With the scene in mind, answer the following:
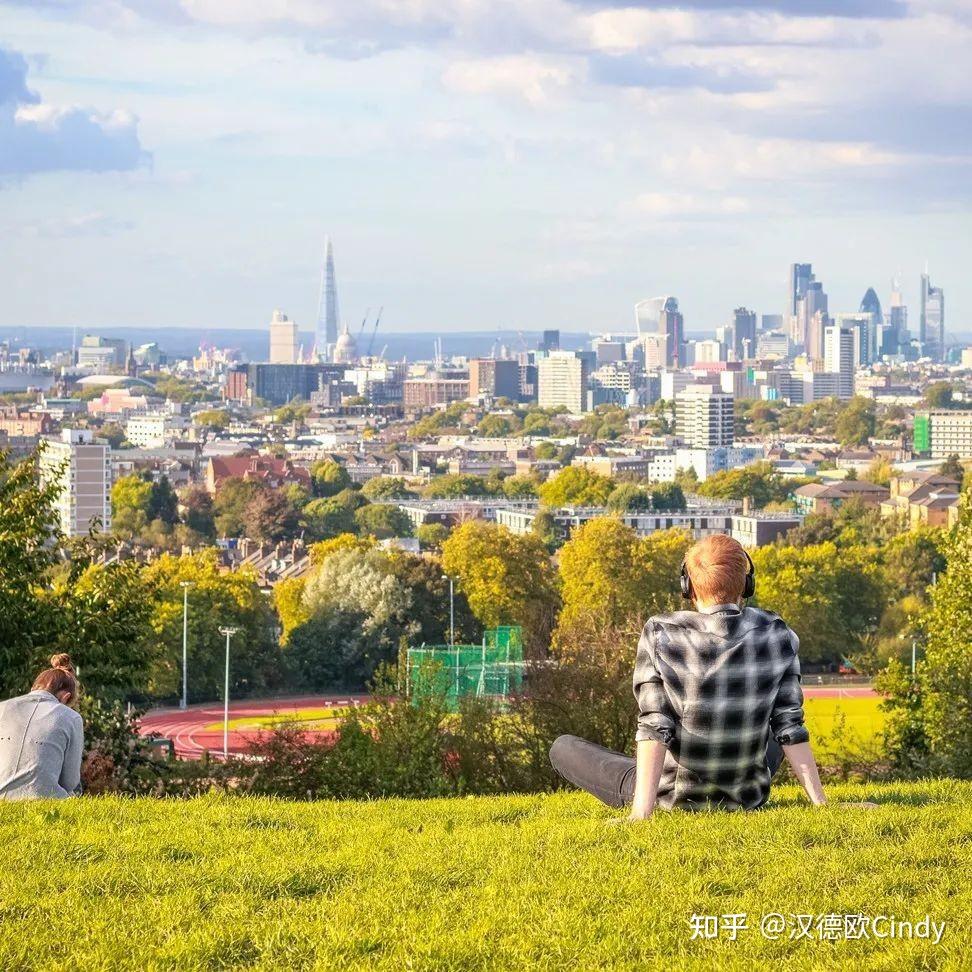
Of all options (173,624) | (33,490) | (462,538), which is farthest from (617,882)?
(462,538)

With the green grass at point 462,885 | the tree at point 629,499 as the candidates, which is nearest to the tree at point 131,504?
the tree at point 629,499

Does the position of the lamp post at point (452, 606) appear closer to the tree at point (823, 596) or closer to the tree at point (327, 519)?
the tree at point (823, 596)

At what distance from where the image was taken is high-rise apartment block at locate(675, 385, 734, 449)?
150625mm

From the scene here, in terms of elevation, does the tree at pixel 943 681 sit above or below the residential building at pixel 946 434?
above

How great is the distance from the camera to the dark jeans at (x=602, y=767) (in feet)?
20.9

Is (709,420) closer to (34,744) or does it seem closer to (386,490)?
Answer: (386,490)

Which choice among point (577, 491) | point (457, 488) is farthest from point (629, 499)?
point (457, 488)

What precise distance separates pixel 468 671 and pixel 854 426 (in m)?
128

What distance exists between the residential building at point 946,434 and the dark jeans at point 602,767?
436 feet

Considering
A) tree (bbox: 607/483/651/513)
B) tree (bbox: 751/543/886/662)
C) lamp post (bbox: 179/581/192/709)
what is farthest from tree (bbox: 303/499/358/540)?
lamp post (bbox: 179/581/192/709)

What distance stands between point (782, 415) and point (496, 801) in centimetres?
17850

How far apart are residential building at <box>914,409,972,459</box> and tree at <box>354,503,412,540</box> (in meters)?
62.1

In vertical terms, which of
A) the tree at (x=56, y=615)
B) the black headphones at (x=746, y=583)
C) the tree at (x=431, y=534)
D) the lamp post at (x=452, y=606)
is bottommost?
the tree at (x=431, y=534)

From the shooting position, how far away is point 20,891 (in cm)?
524
